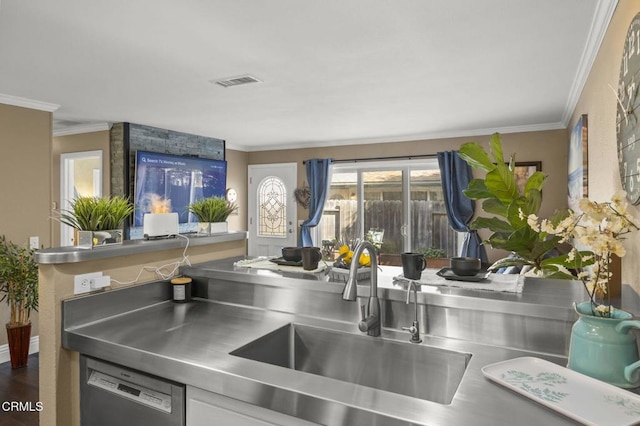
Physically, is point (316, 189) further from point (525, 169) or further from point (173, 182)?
point (525, 169)

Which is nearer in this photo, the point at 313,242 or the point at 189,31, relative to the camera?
the point at 189,31

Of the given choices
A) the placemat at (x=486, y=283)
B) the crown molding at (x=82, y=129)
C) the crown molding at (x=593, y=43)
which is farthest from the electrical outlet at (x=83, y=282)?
the crown molding at (x=82, y=129)

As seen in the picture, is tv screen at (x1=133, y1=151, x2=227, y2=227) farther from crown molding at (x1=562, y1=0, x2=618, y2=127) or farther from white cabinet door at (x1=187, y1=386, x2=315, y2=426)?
crown molding at (x1=562, y1=0, x2=618, y2=127)

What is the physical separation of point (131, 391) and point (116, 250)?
0.62 meters

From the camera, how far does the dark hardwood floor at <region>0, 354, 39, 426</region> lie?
2586 mm

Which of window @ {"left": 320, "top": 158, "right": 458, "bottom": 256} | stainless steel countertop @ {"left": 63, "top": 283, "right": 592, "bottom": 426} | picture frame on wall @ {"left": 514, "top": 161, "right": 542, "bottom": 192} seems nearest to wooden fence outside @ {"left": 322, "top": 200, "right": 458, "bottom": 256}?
window @ {"left": 320, "top": 158, "right": 458, "bottom": 256}

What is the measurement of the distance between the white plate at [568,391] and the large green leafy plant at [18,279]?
3.57 m

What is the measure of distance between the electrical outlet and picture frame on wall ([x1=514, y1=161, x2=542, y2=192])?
4921 millimetres

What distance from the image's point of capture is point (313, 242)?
6.58 meters

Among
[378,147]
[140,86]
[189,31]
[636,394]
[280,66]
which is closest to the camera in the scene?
[636,394]

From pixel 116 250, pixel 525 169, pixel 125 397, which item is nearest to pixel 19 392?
pixel 116 250

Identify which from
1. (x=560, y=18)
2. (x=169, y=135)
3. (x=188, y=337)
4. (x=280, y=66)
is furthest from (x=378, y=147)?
(x=188, y=337)

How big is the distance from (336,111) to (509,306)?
326cm

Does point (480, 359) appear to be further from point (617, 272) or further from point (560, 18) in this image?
point (560, 18)
